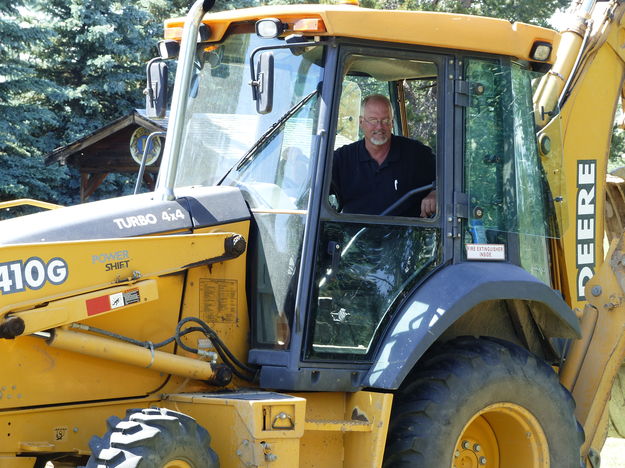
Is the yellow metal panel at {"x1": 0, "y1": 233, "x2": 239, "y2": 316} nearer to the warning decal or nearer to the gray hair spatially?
the warning decal

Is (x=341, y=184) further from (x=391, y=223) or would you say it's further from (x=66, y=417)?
(x=66, y=417)

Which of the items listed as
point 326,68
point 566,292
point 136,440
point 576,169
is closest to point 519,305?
point 566,292

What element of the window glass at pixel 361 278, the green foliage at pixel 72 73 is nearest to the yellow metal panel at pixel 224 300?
the window glass at pixel 361 278

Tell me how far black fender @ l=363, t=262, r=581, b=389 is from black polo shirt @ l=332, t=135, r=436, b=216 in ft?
1.51

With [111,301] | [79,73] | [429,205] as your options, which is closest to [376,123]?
[429,205]

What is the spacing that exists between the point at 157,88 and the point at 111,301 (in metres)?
1.24

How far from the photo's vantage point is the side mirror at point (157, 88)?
201 inches

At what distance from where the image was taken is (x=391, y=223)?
5070 mm

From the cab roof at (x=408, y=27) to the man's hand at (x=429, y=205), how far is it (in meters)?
0.80

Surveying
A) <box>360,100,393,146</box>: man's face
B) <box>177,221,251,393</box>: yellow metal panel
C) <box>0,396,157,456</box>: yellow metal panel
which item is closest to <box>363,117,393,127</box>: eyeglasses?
<box>360,100,393,146</box>: man's face

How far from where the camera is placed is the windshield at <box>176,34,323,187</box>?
501 cm

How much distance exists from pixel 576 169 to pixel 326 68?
2.13 metres

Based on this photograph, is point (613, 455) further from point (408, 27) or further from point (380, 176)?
point (408, 27)

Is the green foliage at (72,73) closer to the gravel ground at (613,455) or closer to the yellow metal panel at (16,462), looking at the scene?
the gravel ground at (613,455)
